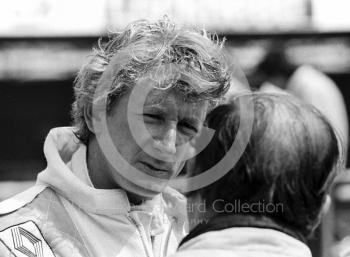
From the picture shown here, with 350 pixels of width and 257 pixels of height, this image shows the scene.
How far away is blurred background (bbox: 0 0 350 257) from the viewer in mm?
3432

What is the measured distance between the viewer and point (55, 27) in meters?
3.45

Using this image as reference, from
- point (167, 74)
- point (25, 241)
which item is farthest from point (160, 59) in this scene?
point (25, 241)

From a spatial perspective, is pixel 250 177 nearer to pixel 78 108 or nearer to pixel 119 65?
pixel 119 65

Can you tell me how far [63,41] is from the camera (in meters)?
3.46

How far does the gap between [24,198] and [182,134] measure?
420 millimetres

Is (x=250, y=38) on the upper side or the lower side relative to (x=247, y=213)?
upper

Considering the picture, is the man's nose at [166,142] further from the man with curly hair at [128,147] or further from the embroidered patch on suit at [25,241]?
the embroidered patch on suit at [25,241]

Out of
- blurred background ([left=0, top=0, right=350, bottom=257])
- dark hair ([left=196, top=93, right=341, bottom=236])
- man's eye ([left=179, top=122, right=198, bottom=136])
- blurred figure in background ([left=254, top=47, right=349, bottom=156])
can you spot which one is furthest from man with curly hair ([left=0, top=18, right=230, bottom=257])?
blurred figure in background ([left=254, top=47, right=349, bottom=156])

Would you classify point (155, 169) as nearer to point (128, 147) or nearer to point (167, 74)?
point (128, 147)

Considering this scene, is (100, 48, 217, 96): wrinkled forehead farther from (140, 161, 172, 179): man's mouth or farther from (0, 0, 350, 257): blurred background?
(0, 0, 350, 257): blurred background

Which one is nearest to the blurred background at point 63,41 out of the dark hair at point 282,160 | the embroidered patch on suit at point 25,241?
the embroidered patch on suit at point 25,241

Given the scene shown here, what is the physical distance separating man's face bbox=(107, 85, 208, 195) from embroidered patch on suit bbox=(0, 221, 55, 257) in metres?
0.25

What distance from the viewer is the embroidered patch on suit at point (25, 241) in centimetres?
159

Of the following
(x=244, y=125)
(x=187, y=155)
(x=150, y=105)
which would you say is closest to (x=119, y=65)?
(x=150, y=105)
